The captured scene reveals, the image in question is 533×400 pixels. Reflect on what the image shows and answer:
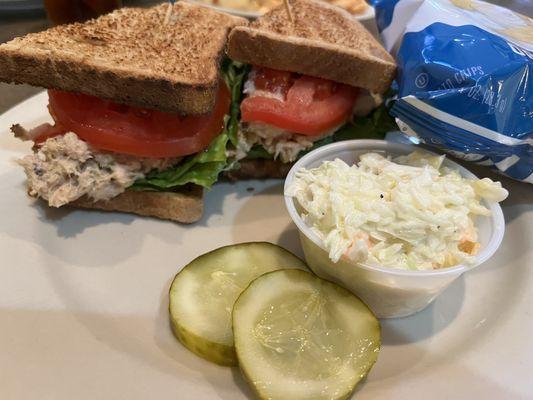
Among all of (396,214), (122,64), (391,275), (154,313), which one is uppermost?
(122,64)

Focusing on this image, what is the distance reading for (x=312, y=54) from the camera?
5.40ft

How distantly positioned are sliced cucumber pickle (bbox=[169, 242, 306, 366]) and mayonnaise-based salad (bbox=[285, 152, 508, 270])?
18cm

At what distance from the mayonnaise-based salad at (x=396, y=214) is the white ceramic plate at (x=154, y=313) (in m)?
0.28

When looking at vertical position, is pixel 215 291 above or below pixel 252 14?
below

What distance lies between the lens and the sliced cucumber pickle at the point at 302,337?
1073 mm

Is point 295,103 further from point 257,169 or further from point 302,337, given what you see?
point 302,337

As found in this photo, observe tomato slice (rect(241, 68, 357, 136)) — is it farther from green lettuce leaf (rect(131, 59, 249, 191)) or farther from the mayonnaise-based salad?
the mayonnaise-based salad

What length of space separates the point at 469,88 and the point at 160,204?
42.7 inches

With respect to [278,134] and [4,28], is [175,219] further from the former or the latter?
[4,28]

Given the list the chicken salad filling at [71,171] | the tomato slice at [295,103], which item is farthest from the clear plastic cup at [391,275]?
the chicken salad filling at [71,171]

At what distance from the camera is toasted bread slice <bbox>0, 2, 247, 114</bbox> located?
58.4 inches

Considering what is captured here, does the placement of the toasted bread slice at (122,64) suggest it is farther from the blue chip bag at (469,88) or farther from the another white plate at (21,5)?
the another white plate at (21,5)

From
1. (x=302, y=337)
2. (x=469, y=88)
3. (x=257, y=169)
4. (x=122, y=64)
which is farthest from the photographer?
(x=257, y=169)

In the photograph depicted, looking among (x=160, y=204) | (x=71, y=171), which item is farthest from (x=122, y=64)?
(x=160, y=204)
